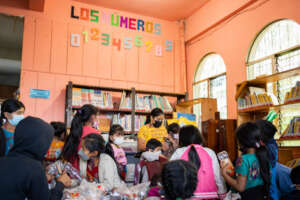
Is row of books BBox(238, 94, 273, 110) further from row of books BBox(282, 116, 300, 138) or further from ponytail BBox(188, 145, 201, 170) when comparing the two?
ponytail BBox(188, 145, 201, 170)

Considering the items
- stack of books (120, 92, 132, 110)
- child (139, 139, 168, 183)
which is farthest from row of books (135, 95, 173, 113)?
child (139, 139, 168, 183)

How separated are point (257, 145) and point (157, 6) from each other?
4.48 m

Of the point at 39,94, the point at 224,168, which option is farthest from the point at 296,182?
the point at 39,94

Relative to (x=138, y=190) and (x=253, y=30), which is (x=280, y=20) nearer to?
(x=253, y=30)

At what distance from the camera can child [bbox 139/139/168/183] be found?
2.49 metres

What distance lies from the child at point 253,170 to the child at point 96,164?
0.85m

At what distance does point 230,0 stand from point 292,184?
3857mm

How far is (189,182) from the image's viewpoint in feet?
4.51

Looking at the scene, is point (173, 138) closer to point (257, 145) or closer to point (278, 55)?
point (257, 145)

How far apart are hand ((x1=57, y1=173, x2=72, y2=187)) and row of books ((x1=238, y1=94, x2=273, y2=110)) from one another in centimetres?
299

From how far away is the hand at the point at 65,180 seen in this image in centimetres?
200

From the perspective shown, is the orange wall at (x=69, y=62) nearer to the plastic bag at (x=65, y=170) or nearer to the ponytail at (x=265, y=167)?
the plastic bag at (x=65, y=170)

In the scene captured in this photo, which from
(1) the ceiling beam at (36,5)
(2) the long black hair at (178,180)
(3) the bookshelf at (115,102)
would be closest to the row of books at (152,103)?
(3) the bookshelf at (115,102)

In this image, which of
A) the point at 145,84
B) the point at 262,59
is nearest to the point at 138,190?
the point at 262,59
